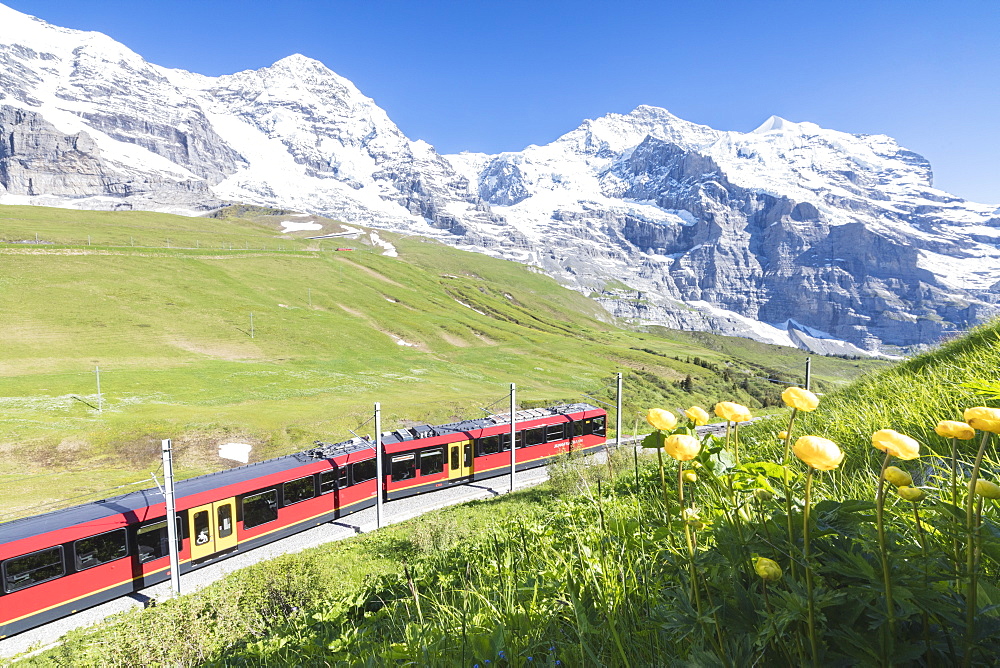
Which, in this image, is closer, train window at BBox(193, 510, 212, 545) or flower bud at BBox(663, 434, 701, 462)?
flower bud at BBox(663, 434, 701, 462)

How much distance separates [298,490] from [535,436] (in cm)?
1531

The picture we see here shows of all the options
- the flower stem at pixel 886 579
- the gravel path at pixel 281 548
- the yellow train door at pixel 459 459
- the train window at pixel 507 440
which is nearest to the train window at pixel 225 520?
the gravel path at pixel 281 548

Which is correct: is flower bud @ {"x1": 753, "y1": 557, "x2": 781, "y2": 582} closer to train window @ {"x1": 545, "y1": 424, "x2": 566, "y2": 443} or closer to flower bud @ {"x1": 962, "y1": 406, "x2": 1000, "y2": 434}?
flower bud @ {"x1": 962, "y1": 406, "x2": 1000, "y2": 434}

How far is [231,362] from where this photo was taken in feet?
196

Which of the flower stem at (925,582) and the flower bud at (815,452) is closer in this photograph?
the flower bud at (815,452)

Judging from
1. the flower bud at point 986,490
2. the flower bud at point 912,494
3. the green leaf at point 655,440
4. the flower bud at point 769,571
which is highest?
the flower bud at point 986,490

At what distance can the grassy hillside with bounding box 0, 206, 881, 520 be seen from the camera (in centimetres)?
3431

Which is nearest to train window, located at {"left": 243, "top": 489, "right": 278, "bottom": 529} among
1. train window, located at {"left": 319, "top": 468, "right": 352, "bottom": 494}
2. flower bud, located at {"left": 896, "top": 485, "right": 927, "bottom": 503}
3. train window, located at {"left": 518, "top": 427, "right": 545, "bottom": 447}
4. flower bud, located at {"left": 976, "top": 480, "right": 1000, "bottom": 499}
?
train window, located at {"left": 319, "top": 468, "right": 352, "bottom": 494}

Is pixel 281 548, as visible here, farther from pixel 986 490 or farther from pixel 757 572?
pixel 986 490

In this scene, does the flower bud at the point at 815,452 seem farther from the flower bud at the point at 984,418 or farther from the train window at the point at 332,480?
the train window at the point at 332,480

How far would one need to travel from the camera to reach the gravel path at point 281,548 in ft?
45.0

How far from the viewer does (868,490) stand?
132 inches

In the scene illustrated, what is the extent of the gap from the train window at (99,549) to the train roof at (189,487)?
2.13ft

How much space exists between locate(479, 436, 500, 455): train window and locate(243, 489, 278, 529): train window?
12116mm
